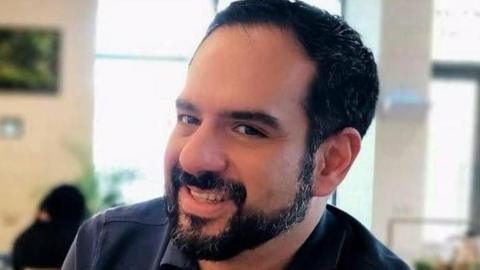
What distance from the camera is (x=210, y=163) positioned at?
913 mm

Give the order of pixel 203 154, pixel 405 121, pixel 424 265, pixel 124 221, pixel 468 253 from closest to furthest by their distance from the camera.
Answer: pixel 203 154
pixel 124 221
pixel 424 265
pixel 405 121
pixel 468 253

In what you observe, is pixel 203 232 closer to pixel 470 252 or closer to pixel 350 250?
pixel 350 250

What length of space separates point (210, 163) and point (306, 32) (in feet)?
0.77

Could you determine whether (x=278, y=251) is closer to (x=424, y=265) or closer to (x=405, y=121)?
(x=424, y=265)

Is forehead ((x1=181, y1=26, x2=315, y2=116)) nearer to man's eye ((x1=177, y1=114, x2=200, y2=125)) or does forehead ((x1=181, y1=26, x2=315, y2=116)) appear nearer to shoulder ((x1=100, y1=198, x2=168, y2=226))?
man's eye ((x1=177, y1=114, x2=200, y2=125))

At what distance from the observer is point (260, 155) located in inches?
37.0

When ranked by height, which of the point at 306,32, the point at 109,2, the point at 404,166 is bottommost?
the point at 404,166

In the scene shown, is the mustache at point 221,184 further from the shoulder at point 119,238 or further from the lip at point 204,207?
the shoulder at point 119,238

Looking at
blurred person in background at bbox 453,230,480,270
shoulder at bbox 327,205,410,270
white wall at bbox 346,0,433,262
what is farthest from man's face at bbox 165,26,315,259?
blurred person in background at bbox 453,230,480,270

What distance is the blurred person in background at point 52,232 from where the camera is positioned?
12.3 feet

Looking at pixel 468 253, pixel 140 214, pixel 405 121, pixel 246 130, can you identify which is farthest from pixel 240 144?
pixel 468 253

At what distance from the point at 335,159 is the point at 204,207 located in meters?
0.22

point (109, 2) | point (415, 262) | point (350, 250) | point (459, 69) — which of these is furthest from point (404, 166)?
point (109, 2)

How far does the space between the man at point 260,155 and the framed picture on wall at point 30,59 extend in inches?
188
